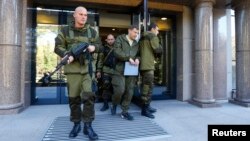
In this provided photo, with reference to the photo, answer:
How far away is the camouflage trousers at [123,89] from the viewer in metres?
4.43

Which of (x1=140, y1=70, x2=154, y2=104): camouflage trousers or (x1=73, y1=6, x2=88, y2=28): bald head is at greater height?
(x1=73, y1=6, x2=88, y2=28): bald head

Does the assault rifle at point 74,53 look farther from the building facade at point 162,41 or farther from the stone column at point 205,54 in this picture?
the stone column at point 205,54

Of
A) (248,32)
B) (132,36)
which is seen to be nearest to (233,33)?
(248,32)

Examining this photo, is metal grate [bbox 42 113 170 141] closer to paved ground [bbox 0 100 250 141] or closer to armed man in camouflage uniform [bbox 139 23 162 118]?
paved ground [bbox 0 100 250 141]

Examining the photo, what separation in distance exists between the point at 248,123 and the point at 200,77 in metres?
1.94

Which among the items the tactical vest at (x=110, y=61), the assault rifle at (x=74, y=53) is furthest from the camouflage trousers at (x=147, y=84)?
the assault rifle at (x=74, y=53)

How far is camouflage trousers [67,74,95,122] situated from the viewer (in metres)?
3.31

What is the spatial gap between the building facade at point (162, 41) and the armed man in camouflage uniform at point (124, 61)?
1055 millimetres

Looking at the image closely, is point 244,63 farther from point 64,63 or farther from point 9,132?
point 9,132

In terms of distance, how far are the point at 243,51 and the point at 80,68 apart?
15.6ft

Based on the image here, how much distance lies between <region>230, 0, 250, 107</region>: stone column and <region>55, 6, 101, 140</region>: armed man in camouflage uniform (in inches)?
175

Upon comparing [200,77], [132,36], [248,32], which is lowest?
[200,77]

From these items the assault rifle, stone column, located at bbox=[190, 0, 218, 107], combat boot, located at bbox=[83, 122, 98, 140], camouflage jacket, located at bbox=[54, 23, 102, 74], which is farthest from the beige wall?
combat boot, located at bbox=[83, 122, 98, 140]

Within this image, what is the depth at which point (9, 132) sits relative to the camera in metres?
3.71
